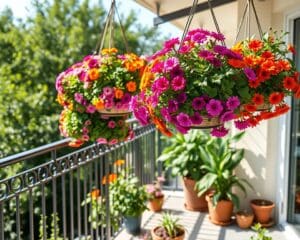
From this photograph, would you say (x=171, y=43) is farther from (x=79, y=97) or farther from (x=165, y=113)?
(x=79, y=97)

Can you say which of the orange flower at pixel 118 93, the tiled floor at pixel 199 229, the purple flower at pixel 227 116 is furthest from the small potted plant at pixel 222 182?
the purple flower at pixel 227 116

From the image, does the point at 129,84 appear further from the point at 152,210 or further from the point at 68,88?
the point at 152,210

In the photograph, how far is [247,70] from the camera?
1.42m

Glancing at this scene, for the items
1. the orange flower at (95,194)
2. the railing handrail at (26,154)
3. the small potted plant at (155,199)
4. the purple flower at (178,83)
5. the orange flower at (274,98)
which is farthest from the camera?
the small potted plant at (155,199)

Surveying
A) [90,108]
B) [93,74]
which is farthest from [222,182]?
[93,74]

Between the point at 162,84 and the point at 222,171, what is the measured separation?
2159 mm

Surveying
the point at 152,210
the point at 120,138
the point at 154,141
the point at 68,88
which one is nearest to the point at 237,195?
the point at 152,210

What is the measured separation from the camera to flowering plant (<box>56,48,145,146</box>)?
2053 mm

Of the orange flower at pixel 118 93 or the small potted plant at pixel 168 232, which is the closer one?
the orange flower at pixel 118 93

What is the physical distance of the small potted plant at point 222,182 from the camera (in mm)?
3336

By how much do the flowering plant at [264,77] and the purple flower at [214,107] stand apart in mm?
146

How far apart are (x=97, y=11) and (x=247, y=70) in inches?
432

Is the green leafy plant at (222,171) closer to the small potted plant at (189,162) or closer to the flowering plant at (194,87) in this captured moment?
the small potted plant at (189,162)

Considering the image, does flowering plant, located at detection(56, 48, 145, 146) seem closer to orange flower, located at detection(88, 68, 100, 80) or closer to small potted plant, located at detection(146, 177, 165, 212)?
orange flower, located at detection(88, 68, 100, 80)
